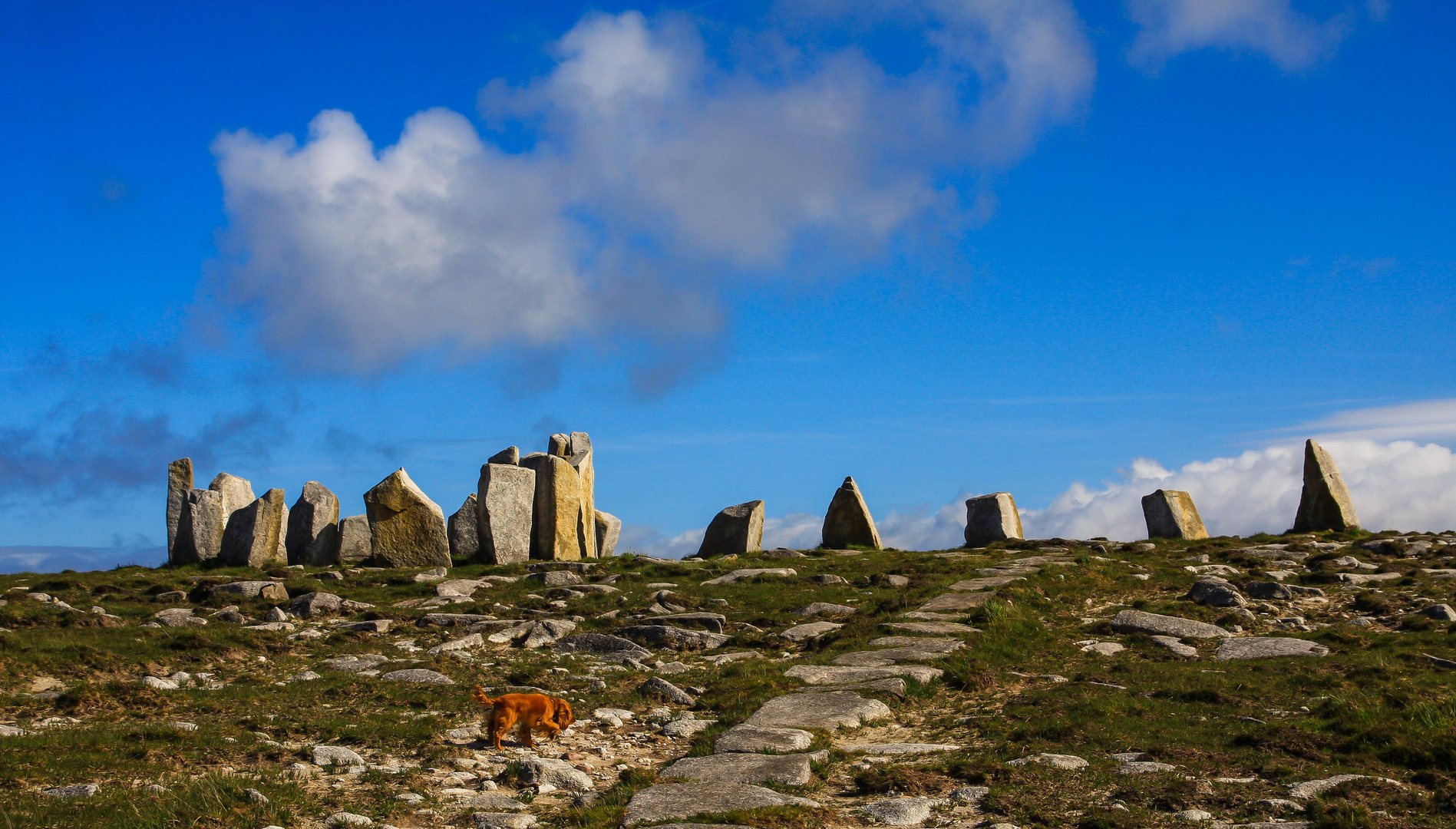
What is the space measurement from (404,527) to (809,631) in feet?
46.6

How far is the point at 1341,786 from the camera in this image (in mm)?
7285

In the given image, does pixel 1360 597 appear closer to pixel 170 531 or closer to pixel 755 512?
pixel 755 512

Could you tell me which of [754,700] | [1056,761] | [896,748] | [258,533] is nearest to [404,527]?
[258,533]

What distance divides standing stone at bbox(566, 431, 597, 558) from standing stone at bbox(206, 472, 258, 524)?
9156mm

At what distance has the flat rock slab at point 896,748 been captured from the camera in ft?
29.2

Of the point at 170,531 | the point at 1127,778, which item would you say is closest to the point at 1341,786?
the point at 1127,778

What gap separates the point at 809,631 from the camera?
15.9 metres

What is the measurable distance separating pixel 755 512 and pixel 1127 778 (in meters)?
23.2

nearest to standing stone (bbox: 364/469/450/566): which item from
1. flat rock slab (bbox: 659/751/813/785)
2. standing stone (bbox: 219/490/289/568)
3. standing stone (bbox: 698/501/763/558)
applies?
standing stone (bbox: 219/490/289/568)

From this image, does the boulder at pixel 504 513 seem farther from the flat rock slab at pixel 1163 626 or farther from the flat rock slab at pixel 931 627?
the flat rock slab at pixel 1163 626

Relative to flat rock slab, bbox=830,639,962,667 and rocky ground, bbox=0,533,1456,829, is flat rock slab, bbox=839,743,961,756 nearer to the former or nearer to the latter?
rocky ground, bbox=0,533,1456,829

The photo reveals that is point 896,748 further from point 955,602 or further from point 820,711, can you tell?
point 955,602

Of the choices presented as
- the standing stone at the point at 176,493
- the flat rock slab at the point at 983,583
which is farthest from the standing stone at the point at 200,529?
the flat rock slab at the point at 983,583

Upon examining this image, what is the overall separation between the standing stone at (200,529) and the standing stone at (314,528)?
6.66 feet
